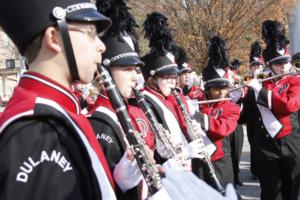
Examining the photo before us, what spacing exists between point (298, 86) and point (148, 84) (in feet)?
5.68

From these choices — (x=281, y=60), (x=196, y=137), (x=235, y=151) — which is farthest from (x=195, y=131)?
(x=235, y=151)

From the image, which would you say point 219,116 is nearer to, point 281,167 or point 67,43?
point 281,167

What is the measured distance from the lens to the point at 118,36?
343 centimetres

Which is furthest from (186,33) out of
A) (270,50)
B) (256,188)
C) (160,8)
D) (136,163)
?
(136,163)

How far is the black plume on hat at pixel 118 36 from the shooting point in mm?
3303

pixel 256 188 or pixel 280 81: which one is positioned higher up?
pixel 280 81

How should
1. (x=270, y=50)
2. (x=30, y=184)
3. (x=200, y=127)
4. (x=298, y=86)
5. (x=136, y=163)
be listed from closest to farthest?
(x=30, y=184), (x=136, y=163), (x=200, y=127), (x=298, y=86), (x=270, y=50)

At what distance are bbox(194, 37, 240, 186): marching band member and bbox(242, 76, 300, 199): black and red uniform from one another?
389mm

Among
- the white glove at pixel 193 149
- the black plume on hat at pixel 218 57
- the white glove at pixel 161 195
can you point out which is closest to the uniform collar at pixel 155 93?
the white glove at pixel 193 149

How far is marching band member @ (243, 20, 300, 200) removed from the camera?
5434mm

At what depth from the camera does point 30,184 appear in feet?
5.05

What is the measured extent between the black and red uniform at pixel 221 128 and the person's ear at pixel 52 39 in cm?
361

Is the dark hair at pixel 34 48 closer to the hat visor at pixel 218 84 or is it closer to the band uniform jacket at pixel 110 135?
the band uniform jacket at pixel 110 135

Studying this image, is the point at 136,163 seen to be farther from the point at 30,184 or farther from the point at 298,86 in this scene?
the point at 298,86
